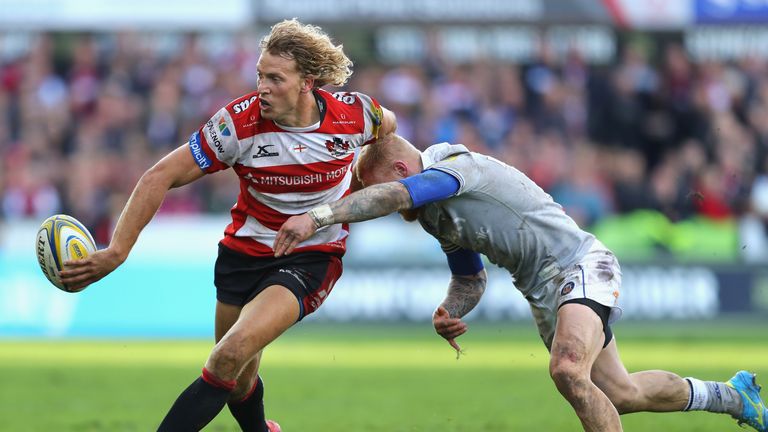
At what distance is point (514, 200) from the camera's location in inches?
283

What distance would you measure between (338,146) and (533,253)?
4.32 feet

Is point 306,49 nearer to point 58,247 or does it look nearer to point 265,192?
point 265,192

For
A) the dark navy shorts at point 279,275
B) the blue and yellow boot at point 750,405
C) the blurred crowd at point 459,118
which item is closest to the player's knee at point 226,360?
the dark navy shorts at point 279,275

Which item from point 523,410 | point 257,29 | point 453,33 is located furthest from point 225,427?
point 453,33

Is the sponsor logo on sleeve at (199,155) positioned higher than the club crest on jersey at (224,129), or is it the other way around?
the club crest on jersey at (224,129)

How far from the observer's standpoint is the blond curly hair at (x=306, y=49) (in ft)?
24.1

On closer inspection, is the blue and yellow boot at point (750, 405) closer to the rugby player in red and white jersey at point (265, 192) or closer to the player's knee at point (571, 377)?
the player's knee at point (571, 377)

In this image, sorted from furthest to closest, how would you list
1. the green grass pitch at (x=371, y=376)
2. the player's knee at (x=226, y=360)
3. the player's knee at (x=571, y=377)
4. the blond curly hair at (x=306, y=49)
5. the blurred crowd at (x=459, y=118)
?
the blurred crowd at (x=459, y=118) < the green grass pitch at (x=371, y=376) < the blond curly hair at (x=306, y=49) < the player's knee at (x=226, y=360) < the player's knee at (x=571, y=377)

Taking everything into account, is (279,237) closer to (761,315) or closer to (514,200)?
(514,200)

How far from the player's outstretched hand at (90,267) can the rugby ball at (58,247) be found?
0.21 ft

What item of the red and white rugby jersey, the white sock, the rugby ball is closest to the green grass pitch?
the white sock

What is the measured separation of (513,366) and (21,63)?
434 inches

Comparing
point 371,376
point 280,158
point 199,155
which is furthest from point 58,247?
point 371,376

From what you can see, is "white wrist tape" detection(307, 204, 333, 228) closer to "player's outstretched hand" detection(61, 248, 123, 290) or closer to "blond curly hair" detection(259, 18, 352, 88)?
"blond curly hair" detection(259, 18, 352, 88)
